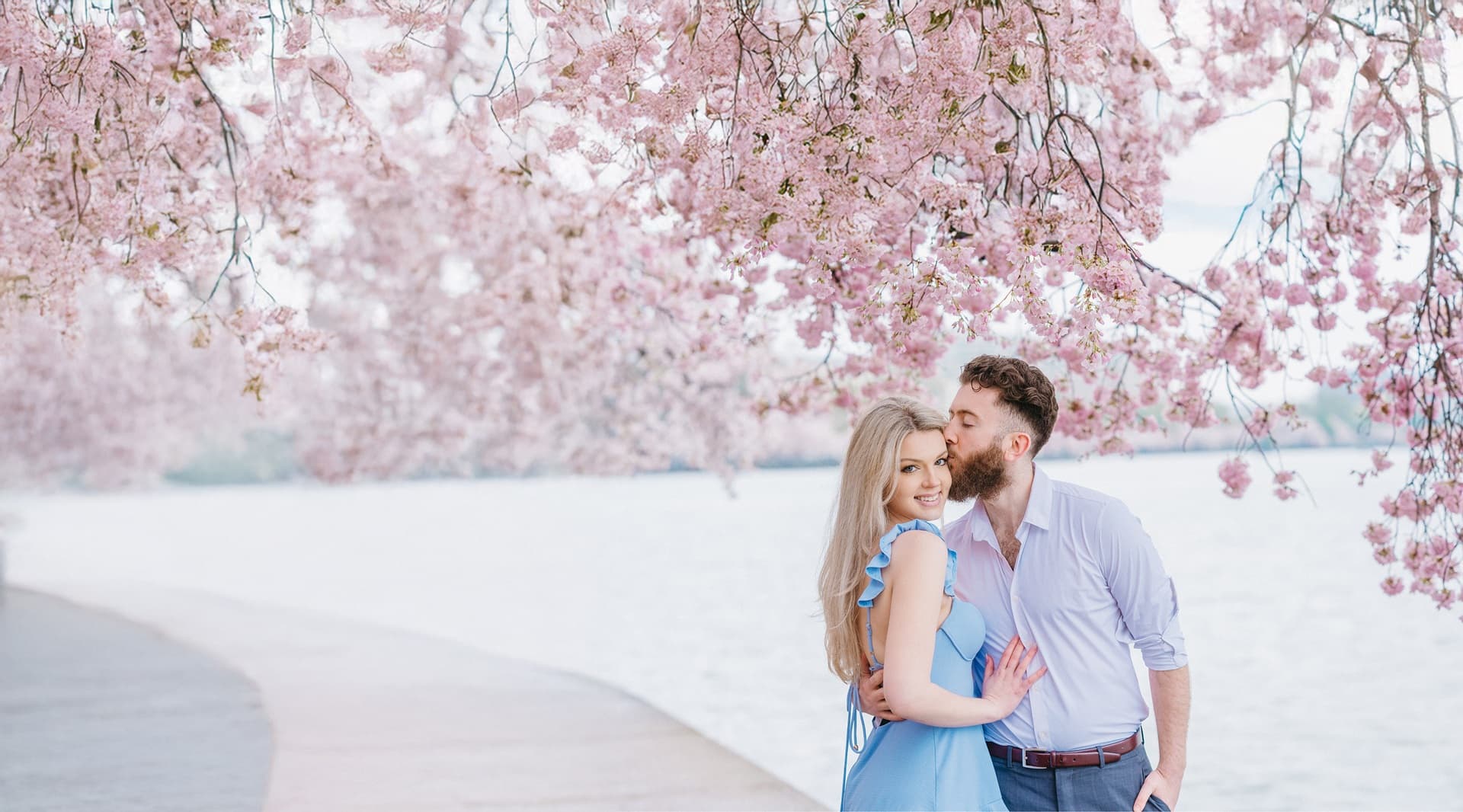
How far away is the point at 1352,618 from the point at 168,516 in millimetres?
46243

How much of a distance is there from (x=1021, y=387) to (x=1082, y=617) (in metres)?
0.54

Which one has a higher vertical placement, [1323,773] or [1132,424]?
[1132,424]

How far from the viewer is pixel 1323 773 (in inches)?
390

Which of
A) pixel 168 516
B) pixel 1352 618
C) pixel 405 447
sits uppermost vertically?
pixel 405 447

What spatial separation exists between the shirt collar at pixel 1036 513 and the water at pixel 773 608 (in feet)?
2.10

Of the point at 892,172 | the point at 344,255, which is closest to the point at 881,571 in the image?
the point at 892,172

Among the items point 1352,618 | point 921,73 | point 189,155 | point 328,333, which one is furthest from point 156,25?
point 1352,618

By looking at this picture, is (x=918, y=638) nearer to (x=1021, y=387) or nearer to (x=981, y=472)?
(x=981, y=472)

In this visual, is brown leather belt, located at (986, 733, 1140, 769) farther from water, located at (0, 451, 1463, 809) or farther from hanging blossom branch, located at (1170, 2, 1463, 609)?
hanging blossom branch, located at (1170, 2, 1463, 609)

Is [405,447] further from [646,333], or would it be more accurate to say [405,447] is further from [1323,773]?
[1323,773]

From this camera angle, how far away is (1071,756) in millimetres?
2971

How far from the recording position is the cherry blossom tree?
3.59 m

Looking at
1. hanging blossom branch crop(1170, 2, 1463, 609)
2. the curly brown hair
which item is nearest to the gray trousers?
the curly brown hair

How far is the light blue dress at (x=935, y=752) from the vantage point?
2826 millimetres
